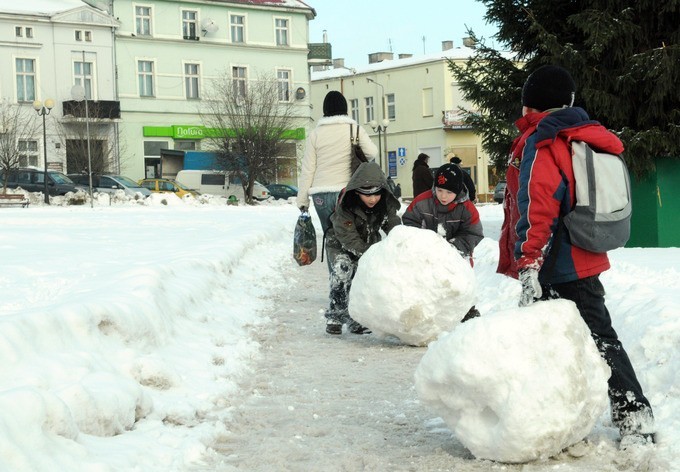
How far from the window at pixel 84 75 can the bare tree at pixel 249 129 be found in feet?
19.6

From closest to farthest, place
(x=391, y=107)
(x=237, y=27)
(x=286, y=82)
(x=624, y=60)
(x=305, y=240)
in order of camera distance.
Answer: (x=305, y=240), (x=624, y=60), (x=237, y=27), (x=286, y=82), (x=391, y=107)

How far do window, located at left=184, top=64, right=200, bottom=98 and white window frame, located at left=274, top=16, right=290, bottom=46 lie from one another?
4893 millimetres

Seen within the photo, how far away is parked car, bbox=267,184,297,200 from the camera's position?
152 feet

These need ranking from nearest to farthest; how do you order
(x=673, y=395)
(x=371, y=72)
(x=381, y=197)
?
(x=673, y=395)
(x=381, y=197)
(x=371, y=72)

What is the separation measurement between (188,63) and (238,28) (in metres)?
3.50

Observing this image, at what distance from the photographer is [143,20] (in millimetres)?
49344

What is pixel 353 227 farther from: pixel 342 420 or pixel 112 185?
pixel 112 185

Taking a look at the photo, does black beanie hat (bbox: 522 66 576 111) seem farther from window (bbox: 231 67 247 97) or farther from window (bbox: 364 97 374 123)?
window (bbox: 364 97 374 123)

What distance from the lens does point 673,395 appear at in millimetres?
4840

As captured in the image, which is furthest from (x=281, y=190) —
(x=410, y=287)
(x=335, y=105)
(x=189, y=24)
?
(x=410, y=287)

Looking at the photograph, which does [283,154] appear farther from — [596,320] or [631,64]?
[596,320]

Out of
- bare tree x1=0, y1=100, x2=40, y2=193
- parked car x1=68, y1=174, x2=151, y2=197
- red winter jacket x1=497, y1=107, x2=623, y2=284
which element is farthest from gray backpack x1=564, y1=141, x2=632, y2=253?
bare tree x1=0, y1=100, x2=40, y2=193

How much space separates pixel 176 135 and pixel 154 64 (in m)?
3.78

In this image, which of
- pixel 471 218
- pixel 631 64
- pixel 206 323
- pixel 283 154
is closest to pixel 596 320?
pixel 471 218
